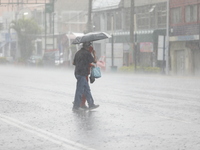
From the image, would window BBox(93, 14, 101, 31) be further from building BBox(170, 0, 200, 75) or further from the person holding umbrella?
the person holding umbrella

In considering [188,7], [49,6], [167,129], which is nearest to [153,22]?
[188,7]

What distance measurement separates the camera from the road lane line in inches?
375

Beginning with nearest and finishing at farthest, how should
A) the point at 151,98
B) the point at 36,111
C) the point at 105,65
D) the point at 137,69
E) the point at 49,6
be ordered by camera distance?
1. the point at 36,111
2. the point at 151,98
3. the point at 137,69
4. the point at 105,65
5. the point at 49,6

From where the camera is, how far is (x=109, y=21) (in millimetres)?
76125

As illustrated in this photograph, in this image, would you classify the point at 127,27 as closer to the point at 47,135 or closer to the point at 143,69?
the point at 143,69

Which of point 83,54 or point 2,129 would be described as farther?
point 83,54

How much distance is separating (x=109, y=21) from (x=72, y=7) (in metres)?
34.3

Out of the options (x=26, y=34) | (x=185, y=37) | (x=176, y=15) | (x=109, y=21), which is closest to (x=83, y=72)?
(x=185, y=37)

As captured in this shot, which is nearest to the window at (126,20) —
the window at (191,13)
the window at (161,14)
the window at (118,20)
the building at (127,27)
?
the building at (127,27)

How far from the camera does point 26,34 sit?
96.1m

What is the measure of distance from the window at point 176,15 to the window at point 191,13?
1294 mm

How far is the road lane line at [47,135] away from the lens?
31.2 feet

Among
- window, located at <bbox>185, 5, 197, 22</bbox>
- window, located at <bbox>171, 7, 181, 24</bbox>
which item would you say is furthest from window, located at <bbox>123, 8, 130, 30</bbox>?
window, located at <bbox>185, 5, 197, 22</bbox>

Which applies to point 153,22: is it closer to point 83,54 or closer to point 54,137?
point 83,54
